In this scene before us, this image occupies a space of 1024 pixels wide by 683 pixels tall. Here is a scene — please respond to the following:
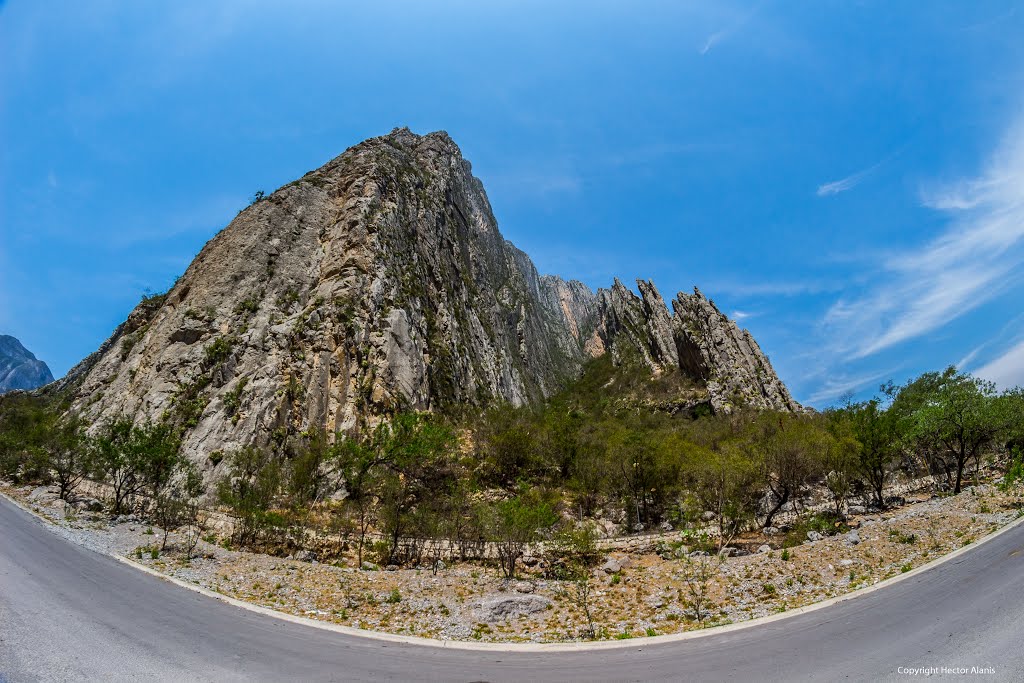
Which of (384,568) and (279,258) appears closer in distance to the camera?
(384,568)

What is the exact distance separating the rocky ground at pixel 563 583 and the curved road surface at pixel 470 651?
166cm

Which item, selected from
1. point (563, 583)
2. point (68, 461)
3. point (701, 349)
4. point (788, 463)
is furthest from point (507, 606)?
point (701, 349)

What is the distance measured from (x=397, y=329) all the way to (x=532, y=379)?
57464 millimetres

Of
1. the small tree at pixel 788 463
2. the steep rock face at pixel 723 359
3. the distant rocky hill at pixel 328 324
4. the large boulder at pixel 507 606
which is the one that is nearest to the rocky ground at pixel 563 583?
the large boulder at pixel 507 606

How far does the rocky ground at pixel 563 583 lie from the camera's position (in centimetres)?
1090

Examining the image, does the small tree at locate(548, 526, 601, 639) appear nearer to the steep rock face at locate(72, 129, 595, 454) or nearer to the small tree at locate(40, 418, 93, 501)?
the steep rock face at locate(72, 129, 595, 454)

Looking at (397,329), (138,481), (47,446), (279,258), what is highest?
(279,258)

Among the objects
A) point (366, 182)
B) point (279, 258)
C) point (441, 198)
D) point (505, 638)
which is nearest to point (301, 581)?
point (505, 638)

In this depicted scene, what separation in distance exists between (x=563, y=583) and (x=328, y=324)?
33.1m

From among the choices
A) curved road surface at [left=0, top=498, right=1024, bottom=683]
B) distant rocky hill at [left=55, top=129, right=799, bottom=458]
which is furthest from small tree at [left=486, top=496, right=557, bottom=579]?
distant rocky hill at [left=55, top=129, right=799, bottom=458]

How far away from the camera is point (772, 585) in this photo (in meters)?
12.7

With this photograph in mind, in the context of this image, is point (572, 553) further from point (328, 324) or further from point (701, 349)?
point (701, 349)

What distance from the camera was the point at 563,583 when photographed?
15.9 metres

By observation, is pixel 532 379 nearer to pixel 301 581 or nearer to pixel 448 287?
pixel 448 287
